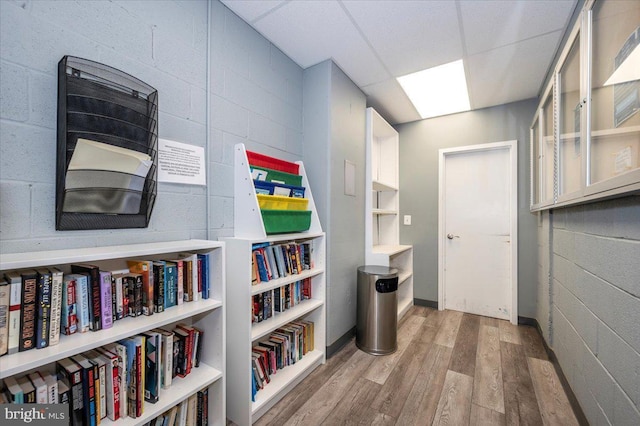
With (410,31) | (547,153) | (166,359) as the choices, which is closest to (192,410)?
(166,359)

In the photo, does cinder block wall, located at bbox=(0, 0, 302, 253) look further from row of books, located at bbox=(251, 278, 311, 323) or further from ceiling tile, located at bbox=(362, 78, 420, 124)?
ceiling tile, located at bbox=(362, 78, 420, 124)

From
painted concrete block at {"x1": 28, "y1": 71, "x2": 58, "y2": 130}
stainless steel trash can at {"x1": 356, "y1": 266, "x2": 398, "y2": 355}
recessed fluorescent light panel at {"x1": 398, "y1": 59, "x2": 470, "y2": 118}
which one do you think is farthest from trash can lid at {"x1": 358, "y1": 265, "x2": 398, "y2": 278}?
painted concrete block at {"x1": 28, "y1": 71, "x2": 58, "y2": 130}

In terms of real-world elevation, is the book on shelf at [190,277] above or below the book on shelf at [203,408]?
above

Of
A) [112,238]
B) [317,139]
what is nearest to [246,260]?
[112,238]

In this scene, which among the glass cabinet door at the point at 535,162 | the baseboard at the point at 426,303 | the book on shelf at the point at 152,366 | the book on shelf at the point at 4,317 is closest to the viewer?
the book on shelf at the point at 4,317

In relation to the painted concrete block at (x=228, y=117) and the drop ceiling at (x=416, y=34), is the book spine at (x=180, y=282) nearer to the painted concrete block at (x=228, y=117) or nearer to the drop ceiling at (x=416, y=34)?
the painted concrete block at (x=228, y=117)

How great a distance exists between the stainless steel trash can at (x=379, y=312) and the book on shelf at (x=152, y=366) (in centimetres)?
164

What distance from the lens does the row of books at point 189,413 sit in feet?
4.26

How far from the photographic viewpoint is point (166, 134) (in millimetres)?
1470

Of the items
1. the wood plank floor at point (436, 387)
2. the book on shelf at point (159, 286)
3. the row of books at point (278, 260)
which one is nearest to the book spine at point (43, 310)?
the book on shelf at point (159, 286)

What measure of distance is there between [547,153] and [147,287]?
3062 millimetres

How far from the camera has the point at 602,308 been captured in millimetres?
1307

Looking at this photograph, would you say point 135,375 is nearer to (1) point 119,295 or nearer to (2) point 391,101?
(1) point 119,295

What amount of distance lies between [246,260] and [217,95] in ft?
3.44
